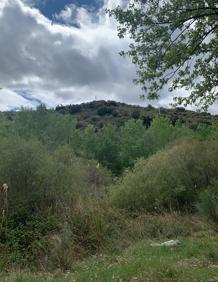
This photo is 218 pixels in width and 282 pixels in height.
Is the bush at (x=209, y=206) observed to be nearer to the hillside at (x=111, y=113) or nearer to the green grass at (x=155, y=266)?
the green grass at (x=155, y=266)

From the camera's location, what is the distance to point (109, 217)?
16.3m

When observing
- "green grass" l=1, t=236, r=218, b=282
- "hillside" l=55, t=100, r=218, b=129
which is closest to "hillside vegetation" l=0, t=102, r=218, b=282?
"green grass" l=1, t=236, r=218, b=282

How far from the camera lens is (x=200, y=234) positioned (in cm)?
1313

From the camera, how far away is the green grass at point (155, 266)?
794 cm

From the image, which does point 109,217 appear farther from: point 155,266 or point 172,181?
point 155,266

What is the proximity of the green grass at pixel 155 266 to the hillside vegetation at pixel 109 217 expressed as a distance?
0.07 feet

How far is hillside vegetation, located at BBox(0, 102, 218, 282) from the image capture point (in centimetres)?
943

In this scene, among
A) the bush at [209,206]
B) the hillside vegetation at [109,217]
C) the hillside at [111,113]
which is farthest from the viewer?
the hillside at [111,113]

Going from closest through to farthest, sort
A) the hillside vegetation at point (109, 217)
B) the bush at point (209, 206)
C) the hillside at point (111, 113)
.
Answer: the hillside vegetation at point (109, 217) < the bush at point (209, 206) < the hillside at point (111, 113)

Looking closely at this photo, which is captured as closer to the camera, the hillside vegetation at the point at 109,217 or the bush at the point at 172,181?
the hillside vegetation at the point at 109,217

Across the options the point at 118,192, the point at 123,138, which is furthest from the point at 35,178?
the point at 123,138

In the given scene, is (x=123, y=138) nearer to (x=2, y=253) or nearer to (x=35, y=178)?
(x=35, y=178)

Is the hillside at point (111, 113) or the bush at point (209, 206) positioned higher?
the hillside at point (111, 113)

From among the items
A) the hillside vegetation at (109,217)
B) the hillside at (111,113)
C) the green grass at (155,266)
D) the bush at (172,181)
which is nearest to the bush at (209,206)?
the hillside vegetation at (109,217)
